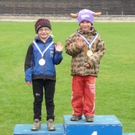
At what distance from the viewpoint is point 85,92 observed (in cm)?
507

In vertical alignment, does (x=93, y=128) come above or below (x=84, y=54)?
below

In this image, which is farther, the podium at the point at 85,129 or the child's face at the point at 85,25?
the child's face at the point at 85,25

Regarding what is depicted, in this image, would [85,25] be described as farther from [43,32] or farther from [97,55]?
[43,32]

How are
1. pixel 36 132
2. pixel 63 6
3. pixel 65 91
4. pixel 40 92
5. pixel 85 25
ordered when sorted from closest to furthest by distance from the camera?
1. pixel 36 132
2. pixel 40 92
3. pixel 85 25
4. pixel 65 91
5. pixel 63 6

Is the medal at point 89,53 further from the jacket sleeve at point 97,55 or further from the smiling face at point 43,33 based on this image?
the smiling face at point 43,33

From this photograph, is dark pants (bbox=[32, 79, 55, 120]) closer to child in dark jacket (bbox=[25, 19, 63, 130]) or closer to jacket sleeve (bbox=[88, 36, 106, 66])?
child in dark jacket (bbox=[25, 19, 63, 130])

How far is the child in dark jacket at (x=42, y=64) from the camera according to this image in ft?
15.7

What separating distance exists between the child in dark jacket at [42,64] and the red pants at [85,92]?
0.44m

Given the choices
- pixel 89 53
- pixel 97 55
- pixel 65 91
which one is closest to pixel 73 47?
pixel 89 53

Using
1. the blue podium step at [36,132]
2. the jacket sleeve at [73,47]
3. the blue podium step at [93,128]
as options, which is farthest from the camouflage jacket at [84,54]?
the blue podium step at [36,132]

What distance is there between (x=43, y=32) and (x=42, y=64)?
513 millimetres

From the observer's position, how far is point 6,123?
6145 millimetres

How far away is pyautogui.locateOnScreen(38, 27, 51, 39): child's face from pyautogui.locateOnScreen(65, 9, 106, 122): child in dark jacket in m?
0.40

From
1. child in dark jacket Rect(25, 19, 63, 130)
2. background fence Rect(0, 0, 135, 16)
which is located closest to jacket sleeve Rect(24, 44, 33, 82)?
child in dark jacket Rect(25, 19, 63, 130)
